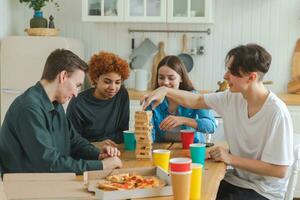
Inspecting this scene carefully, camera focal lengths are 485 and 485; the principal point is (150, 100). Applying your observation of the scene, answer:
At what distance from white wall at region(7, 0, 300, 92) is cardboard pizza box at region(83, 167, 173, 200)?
288cm

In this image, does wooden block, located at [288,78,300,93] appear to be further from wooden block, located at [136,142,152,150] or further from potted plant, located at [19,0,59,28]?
wooden block, located at [136,142,152,150]

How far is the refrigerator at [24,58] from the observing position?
164 inches

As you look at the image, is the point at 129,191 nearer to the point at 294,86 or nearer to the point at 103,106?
the point at 103,106

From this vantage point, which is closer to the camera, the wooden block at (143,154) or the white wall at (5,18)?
the wooden block at (143,154)

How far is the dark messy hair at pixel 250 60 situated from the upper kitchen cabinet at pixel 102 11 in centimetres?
218

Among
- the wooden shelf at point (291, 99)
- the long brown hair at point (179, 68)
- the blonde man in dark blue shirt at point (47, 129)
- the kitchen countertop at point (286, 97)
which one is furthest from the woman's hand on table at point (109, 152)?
the wooden shelf at point (291, 99)

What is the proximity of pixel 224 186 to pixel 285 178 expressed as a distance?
12.5 inches

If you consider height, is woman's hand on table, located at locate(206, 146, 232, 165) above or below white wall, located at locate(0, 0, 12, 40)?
below

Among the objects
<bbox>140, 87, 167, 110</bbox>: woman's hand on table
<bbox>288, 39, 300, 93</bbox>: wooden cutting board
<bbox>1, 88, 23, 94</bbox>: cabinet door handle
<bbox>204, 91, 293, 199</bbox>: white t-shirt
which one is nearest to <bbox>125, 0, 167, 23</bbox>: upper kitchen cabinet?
<bbox>1, 88, 23, 94</bbox>: cabinet door handle

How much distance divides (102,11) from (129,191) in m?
2.98

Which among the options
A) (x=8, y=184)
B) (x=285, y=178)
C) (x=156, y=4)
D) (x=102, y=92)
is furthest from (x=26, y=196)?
(x=156, y=4)

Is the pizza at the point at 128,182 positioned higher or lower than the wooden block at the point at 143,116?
lower

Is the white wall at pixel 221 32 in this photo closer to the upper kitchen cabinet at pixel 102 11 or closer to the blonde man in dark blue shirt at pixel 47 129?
the upper kitchen cabinet at pixel 102 11

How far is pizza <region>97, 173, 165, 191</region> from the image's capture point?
1.66 metres
